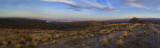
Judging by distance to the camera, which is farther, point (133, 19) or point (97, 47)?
point (133, 19)

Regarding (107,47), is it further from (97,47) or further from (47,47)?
(47,47)

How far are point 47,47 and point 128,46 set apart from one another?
573 centimetres

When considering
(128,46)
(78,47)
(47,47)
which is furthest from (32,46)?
(128,46)

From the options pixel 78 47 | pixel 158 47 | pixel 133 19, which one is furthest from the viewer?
pixel 133 19

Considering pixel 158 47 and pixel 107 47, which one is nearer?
pixel 158 47

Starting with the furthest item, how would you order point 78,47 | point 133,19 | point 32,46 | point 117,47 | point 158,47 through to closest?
point 133,19, point 32,46, point 78,47, point 117,47, point 158,47

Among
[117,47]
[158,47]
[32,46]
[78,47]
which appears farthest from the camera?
[32,46]

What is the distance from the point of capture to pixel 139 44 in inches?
271

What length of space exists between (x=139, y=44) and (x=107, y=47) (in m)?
2.14

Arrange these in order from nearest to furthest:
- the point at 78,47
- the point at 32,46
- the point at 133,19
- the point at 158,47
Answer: the point at 158,47 < the point at 78,47 < the point at 32,46 < the point at 133,19

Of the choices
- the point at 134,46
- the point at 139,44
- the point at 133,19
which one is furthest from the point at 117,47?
the point at 133,19

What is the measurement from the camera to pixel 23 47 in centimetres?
768

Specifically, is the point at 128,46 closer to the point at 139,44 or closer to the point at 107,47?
the point at 139,44

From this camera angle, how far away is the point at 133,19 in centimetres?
5706
